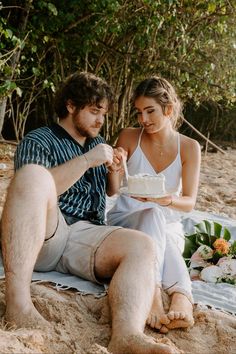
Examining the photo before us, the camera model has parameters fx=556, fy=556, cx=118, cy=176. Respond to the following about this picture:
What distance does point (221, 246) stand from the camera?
3.11 metres

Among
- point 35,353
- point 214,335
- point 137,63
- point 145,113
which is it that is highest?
point 137,63

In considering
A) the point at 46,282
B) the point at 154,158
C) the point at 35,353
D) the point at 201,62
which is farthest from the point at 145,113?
the point at 201,62

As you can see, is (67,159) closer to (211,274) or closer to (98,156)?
(98,156)

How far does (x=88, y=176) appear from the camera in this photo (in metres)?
2.82

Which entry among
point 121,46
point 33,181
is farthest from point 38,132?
point 121,46

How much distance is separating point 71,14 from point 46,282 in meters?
4.11

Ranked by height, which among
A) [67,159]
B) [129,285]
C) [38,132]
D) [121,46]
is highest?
[121,46]

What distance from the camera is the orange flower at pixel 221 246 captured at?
3098mm

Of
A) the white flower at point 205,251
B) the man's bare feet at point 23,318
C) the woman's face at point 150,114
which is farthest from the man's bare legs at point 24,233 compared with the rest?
the white flower at point 205,251

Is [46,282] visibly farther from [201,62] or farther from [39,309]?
[201,62]

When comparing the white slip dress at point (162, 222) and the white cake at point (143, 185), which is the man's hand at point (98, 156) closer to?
the white cake at point (143, 185)

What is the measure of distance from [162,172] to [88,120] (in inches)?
21.1

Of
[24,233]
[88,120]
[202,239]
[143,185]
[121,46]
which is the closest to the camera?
[24,233]

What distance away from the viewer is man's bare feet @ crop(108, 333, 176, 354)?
1.80m
